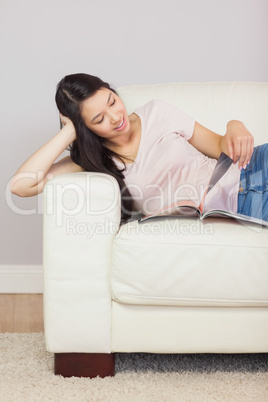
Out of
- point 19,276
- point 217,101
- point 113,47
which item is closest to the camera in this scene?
point 217,101

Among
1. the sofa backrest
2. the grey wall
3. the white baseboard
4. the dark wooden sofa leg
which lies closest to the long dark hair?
the sofa backrest

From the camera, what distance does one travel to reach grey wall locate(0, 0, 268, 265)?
2.59 m

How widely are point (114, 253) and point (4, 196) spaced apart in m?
1.33

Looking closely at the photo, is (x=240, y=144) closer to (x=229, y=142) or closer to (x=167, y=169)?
(x=229, y=142)

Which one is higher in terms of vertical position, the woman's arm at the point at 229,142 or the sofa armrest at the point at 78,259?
the woman's arm at the point at 229,142

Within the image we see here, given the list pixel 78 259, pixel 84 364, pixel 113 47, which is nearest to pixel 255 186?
pixel 78 259

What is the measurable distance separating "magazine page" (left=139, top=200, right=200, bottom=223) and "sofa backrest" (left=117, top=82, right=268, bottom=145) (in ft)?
1.70

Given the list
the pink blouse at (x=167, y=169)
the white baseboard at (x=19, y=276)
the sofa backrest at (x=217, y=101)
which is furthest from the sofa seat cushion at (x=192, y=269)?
the white baseboard at (x=19, y=276)

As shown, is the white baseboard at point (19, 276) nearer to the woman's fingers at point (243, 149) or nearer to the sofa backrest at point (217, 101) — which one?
the sofa backrest at point (217, 101)

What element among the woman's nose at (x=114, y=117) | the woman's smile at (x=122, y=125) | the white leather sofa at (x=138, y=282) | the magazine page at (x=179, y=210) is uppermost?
the woman's nose at (x=114, y=117)

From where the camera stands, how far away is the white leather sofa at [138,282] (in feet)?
4.96

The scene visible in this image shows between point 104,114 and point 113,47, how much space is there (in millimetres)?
Answer: 899

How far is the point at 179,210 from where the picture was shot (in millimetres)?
1654

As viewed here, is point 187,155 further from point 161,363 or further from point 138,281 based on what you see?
point 161,363
